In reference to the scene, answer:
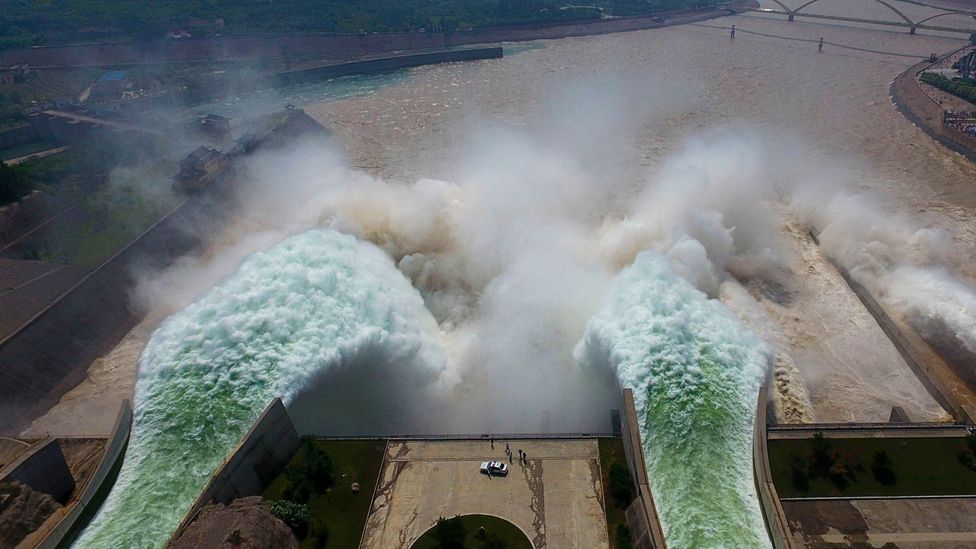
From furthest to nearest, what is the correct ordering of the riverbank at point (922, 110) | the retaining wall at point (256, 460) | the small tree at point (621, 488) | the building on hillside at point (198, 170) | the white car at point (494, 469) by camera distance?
the riverbank at point (922, 110) < the building on hillside at point (198, 170) < the white car at point (494, 469) < the retaining wall at point (256, 460) < the small tree at point (621, 488)

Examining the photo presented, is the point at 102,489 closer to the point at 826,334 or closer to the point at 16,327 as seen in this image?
the point at 16,327

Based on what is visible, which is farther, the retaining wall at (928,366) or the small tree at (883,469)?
the retaining wall at (928,366)

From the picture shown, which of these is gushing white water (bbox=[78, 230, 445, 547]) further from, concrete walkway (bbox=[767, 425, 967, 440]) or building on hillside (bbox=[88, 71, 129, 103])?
building on hillside (bbox=[88, 71, 129, 103])

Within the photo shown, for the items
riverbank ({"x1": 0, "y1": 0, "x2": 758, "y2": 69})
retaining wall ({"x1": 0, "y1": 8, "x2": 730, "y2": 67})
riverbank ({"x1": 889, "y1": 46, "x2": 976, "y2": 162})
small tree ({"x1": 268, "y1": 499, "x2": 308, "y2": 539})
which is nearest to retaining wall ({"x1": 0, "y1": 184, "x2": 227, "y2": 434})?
small tree ({"x1": 268, "y1": 499, "x2": 308, "y2": 539})

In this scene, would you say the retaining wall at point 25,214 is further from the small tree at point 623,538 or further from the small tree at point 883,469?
the small tree at point 883,469

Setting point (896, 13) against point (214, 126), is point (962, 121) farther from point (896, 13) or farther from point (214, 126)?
point (214, 126)

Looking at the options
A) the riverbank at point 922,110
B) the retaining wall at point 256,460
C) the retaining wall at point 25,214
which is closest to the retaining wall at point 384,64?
the retaining wall at point 25,214
